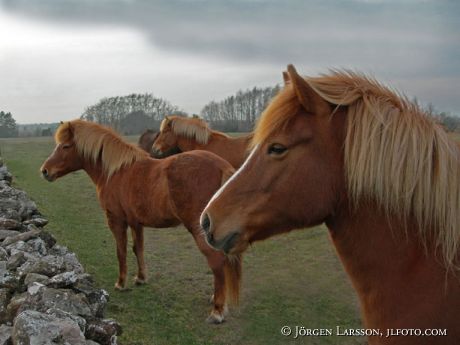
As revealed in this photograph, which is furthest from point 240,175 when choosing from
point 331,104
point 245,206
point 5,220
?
point 5,220

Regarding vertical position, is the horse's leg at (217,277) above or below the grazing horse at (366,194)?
below

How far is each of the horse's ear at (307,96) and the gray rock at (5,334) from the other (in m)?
2.29

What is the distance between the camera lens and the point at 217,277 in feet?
15.9

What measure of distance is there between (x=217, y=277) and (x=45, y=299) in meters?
2.29

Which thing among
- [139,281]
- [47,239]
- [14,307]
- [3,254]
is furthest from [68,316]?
[139,281]

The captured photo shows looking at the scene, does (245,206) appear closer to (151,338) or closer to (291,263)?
(151,338)

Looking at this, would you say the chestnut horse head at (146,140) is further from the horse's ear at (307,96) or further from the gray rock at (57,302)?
the horse's ear at (307,96)

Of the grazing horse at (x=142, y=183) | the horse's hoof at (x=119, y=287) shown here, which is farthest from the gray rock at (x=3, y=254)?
the horse's hoof at (x=119, y=287)

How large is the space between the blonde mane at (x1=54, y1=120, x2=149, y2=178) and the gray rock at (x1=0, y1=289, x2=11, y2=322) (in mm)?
2892

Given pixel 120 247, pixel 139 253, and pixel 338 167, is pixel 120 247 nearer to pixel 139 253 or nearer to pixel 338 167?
pixel 139 253

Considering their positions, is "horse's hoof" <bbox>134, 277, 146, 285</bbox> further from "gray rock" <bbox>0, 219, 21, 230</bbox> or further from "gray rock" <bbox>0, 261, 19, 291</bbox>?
"gray rock" <bbox>0, 261, 19, 291</bbox>

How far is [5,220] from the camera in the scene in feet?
16.3

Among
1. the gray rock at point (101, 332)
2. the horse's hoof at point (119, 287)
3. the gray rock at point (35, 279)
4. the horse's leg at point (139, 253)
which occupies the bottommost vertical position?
the horse's hoof at point (119, 287)

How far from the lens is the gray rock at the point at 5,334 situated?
253 centimetres
